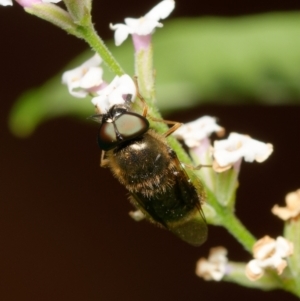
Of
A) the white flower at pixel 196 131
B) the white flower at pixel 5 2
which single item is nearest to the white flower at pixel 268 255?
the white flower at pixel 196 131

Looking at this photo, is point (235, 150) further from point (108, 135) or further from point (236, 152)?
point (108, 135)

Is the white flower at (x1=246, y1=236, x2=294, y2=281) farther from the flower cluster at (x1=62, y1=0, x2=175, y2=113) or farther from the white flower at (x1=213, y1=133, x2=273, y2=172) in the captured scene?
the flower cluster at (x1=62, y1=0, x2=175, y2=113)

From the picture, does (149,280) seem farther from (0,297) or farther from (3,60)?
(3,60)

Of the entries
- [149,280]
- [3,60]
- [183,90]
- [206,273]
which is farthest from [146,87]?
[3,60]

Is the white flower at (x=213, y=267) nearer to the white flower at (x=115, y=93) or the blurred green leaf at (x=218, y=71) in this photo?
the white flower at (x=115, y=93)

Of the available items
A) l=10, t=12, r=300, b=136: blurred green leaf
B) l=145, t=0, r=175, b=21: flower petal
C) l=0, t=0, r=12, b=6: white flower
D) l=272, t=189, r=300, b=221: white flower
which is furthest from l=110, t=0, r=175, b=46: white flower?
l=10, t=12, r=300, b=136: blurred green leaf
